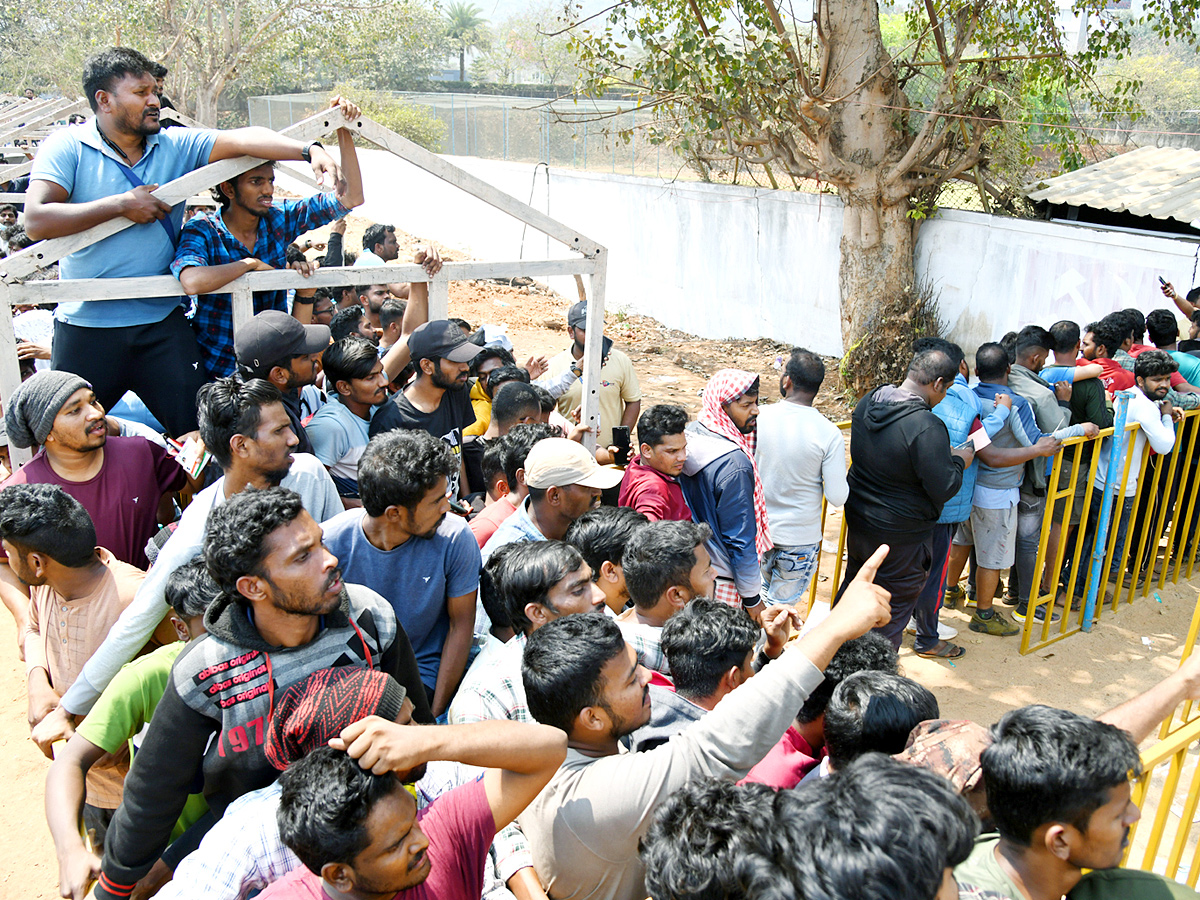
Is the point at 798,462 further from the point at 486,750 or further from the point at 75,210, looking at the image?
the point at 75,210

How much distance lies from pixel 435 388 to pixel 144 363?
1.28 metres

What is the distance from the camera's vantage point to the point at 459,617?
123 inches

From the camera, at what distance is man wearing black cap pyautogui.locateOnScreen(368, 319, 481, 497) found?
4180 mm

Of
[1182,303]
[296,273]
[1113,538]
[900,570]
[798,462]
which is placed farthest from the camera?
[1182,303]

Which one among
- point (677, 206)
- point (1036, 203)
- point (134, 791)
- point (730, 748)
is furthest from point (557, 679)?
point (677, 206)

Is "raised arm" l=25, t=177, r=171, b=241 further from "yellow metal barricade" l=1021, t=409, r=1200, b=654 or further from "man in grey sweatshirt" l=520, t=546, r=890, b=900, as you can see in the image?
"yellow metal barricade" l=1021, t=409, r=1200, b=654

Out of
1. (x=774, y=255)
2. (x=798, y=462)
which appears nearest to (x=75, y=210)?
(x=798, y=462)

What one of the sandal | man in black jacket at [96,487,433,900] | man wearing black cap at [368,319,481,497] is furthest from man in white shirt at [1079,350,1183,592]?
man in black jacket at [96,487,433,900]

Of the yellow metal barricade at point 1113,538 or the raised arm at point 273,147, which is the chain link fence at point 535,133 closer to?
the yellow metal barricade at point 1113,538

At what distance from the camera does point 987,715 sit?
4.88 m

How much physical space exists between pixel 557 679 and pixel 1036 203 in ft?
33.6

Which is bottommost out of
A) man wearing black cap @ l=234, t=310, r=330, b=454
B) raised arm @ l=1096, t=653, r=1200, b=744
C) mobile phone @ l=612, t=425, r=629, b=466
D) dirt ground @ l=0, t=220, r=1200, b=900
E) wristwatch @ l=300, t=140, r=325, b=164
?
dirt ground @ l=0, t=220, r=1200, b=900

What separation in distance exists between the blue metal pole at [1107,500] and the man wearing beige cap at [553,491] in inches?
139

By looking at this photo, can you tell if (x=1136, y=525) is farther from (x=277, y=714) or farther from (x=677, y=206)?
(x=677, y=206)
